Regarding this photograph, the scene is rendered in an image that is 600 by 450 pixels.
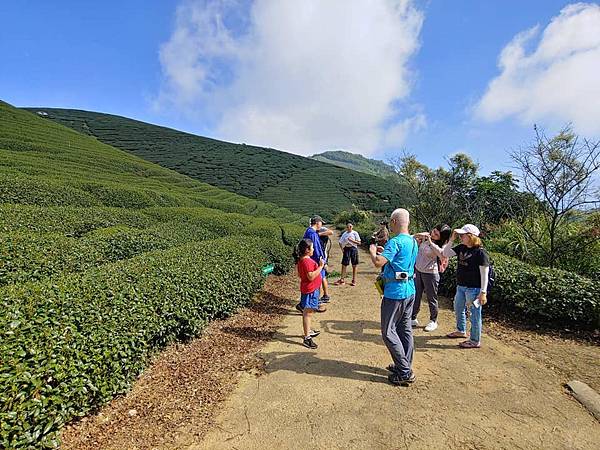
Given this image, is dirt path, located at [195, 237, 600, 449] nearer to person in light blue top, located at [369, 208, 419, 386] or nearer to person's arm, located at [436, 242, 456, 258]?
person in light blue top, located at [369, 208, 419, 386]

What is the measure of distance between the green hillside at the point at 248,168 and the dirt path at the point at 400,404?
34.8 metres

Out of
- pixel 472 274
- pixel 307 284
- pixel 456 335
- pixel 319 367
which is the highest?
pixel 472 274

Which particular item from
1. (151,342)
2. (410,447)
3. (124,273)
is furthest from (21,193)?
(410,447)

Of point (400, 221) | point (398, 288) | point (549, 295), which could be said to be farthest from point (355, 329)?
point (549, 295)

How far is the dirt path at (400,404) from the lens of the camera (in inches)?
114

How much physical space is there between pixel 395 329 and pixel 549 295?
10.5ft

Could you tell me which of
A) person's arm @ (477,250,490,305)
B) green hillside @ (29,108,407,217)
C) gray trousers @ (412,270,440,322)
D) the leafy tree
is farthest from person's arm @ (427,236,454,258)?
green hillside @ (29,108,407,217)

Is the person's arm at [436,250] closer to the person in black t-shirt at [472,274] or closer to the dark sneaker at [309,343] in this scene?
the person in black t-shirt at [472,274]

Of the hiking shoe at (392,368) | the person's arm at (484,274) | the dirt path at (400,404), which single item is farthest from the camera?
the person's arm at (484,274)

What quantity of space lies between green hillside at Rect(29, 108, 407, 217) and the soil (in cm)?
3450

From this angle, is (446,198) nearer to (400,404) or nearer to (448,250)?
(448,250)

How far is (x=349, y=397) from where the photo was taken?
351cm

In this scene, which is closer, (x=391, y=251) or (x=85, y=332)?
(x=85, y=332)

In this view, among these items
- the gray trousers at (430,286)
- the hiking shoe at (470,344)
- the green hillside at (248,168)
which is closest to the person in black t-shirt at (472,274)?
the hiking shoe at (470,344)
